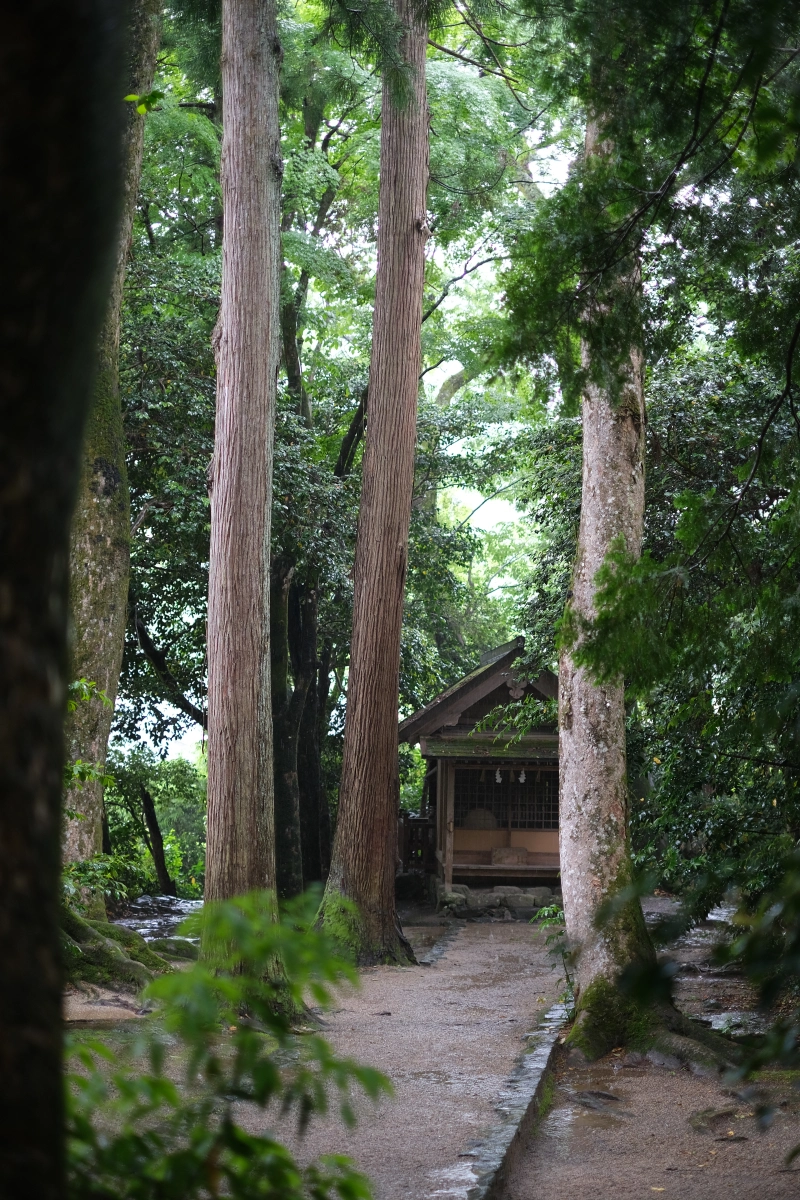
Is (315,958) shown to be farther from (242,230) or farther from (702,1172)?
(242,230)

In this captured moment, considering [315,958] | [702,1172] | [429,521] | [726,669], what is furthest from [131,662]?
[315,958]

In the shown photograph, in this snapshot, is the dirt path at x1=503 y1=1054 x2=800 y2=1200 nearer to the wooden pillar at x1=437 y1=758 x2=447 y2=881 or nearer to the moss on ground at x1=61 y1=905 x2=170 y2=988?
the moss on ground at x1=61 y1=905 x2=170 y2=988

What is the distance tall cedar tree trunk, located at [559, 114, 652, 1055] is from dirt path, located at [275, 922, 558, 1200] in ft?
2.64

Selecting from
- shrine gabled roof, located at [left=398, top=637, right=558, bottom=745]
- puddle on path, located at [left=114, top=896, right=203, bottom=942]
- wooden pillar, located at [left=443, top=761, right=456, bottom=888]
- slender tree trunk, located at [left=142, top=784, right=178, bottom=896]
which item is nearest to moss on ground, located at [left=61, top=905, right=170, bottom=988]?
puddle on path, located at [left=114, top=896, right=203, bottom=942]

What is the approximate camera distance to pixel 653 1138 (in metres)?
5.70

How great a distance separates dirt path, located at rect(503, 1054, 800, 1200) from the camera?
4.84 meters

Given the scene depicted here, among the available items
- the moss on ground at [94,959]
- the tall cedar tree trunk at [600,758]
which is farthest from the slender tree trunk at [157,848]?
the tall cedar tree trunk at [600,758]

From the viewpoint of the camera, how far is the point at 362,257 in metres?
21.1

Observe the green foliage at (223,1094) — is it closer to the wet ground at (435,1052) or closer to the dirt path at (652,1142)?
the wet ground at (435,1052)

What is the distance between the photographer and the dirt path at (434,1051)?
15.8ft

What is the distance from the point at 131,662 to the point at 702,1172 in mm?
14874

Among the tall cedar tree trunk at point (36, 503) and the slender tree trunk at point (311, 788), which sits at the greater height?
the tall cedar tree trunk at point (36, 503)

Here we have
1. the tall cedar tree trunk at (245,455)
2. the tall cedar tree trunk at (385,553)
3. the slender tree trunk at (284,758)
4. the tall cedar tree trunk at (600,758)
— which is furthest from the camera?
the slender tree trunk at (284,758)

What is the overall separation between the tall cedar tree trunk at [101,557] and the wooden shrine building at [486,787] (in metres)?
8.82
